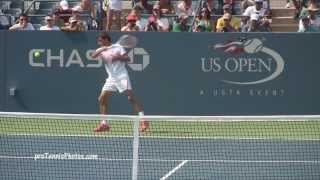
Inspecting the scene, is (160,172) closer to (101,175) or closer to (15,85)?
(101,175)

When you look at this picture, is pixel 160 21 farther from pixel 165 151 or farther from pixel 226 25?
pixel 165 151

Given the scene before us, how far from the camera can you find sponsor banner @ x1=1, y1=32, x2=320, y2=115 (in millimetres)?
15773

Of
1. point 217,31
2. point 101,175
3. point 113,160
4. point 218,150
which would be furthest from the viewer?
point 217,31

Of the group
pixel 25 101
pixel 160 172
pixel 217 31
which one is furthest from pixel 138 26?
pixel 160 172

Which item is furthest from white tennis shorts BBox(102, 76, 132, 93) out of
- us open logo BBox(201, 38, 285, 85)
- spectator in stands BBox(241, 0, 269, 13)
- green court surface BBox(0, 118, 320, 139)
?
spectator in stands BBox(241, 0, 269, 13)

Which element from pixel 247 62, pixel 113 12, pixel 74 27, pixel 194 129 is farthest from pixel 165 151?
pixel 113 12

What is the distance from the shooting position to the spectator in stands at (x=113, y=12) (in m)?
17.5

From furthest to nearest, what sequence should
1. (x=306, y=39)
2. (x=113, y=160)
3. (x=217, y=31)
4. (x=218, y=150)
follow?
(x=217, y=31)
(x=306, y=39)
(x=218, y=150)
(x=113, y=160)

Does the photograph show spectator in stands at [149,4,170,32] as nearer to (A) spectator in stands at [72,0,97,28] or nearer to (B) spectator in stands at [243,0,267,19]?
(A) spectator in stands at [72,0,97,28]

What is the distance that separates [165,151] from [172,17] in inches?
293

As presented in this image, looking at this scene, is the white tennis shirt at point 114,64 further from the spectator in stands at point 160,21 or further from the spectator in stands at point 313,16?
the spectator in stands at point 313,16

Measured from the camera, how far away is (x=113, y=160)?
1029 centimetres

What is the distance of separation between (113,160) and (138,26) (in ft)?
23.4

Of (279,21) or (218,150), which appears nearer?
(218,150)
